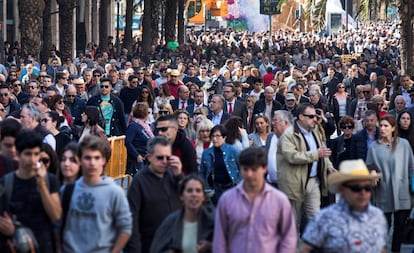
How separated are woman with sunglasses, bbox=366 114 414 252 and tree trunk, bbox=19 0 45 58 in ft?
81.0

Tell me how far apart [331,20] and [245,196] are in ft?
249

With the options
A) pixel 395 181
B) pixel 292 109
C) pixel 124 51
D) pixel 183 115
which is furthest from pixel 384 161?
pixel 124 51

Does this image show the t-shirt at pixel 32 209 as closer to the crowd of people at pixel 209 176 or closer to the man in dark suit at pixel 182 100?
the crowd of people at pixel 209 176

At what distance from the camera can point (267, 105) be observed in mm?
19797

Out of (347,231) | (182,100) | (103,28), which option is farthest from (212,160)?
(103,28)

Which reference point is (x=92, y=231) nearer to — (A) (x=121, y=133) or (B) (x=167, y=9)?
(A) (x=121, y=133)

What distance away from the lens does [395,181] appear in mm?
12648

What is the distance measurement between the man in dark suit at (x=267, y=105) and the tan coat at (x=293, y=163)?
7.29 metres

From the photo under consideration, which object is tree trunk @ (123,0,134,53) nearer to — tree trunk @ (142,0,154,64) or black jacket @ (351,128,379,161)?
tree trunk @ (142,0,154,64)

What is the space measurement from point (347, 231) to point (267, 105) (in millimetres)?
12110

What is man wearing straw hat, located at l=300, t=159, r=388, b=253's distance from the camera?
7.72m

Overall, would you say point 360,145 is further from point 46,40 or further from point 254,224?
point 46,40

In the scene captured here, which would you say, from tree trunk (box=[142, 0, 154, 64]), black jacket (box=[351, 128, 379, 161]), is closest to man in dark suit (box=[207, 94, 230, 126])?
black jacket (box=[351, 128, 379, 161])

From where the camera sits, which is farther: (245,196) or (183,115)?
(183,115)
